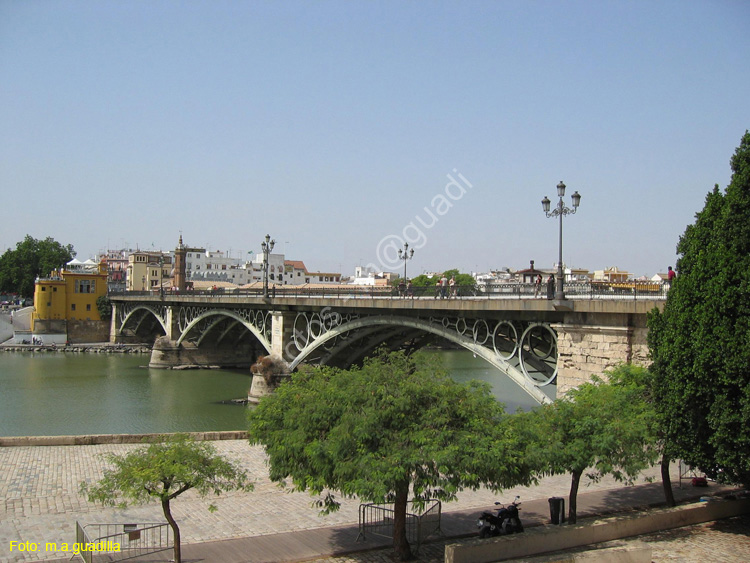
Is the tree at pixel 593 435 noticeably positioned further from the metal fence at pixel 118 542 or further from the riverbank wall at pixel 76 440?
the riverbank wall at pixel 76 440

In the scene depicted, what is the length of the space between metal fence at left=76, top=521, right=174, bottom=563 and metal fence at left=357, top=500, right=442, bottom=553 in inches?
128

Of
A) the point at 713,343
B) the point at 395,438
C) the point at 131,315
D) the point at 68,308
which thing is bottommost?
the point at 131,315

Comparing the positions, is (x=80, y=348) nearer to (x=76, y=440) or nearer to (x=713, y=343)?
(x=76, y=440)

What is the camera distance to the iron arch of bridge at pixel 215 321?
37.9 metres

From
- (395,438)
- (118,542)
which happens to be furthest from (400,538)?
(118,542)

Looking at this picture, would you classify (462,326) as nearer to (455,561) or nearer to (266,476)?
(266,476)

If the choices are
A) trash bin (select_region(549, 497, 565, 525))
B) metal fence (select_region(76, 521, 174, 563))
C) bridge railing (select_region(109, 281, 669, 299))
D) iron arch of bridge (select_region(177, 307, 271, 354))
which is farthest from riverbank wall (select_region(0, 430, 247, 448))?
iron arch of bridge (select_region(177, 307, 271, 354))

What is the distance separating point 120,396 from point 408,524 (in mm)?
28942

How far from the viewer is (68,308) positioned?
229 ft

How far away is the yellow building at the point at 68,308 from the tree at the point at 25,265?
22851 millimetres

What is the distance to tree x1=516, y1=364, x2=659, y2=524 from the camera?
10914 millimetres

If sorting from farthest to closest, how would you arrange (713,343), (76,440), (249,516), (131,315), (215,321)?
(131,315) < (215,321) < (76,440) < (249,516) < (713,343)

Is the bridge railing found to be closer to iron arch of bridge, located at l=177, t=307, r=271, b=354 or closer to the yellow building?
iron arch of bridge, located at l=177, t=307, r=271, b=354

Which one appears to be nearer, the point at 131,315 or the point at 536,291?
the point at 536,291
